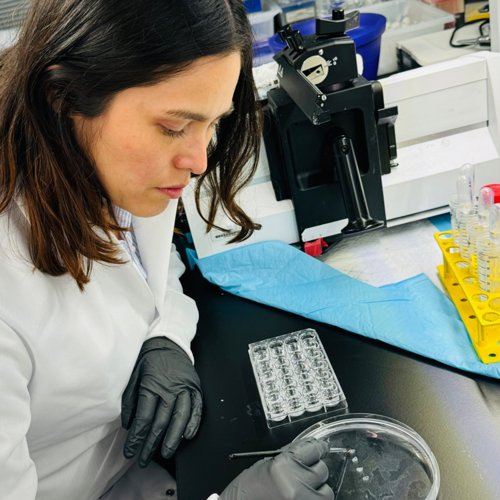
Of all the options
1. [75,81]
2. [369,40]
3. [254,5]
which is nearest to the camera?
[75,81]

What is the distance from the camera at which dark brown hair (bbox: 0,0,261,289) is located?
911 millimetres

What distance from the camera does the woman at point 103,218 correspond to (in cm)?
93

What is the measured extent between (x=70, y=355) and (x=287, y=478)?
0.45 meters

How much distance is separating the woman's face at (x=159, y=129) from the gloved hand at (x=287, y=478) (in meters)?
0.50

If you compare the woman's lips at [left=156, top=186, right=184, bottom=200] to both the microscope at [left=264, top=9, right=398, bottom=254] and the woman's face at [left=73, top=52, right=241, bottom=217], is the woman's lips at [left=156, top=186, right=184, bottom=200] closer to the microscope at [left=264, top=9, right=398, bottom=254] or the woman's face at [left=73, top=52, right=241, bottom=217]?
the woman's face at [left=73, top=52, right=241, bottom=217]

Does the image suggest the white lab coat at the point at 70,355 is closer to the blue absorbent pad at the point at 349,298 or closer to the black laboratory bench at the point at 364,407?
the black laboratory bench at the point at 364,407

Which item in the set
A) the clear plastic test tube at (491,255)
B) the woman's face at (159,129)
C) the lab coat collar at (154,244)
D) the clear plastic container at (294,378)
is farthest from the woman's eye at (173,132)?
the clear plastic test tube at (491,255)

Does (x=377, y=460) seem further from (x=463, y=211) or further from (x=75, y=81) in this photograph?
(x=75, y=81)

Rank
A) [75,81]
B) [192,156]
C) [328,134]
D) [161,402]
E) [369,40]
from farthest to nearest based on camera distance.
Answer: [369,40] < [328,134] < [161,402] < [192,156] < [75,81]

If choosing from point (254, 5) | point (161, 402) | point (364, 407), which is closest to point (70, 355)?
point (161, 402)

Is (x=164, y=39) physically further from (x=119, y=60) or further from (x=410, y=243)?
(x=410, y=243)

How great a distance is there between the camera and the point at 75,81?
3.08ft

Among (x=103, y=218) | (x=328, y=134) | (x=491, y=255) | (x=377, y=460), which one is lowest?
(x=377, y=460)

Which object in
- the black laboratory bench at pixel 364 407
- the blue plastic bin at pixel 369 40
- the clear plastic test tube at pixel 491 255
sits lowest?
the black laboratory bench at pixel 364 407
